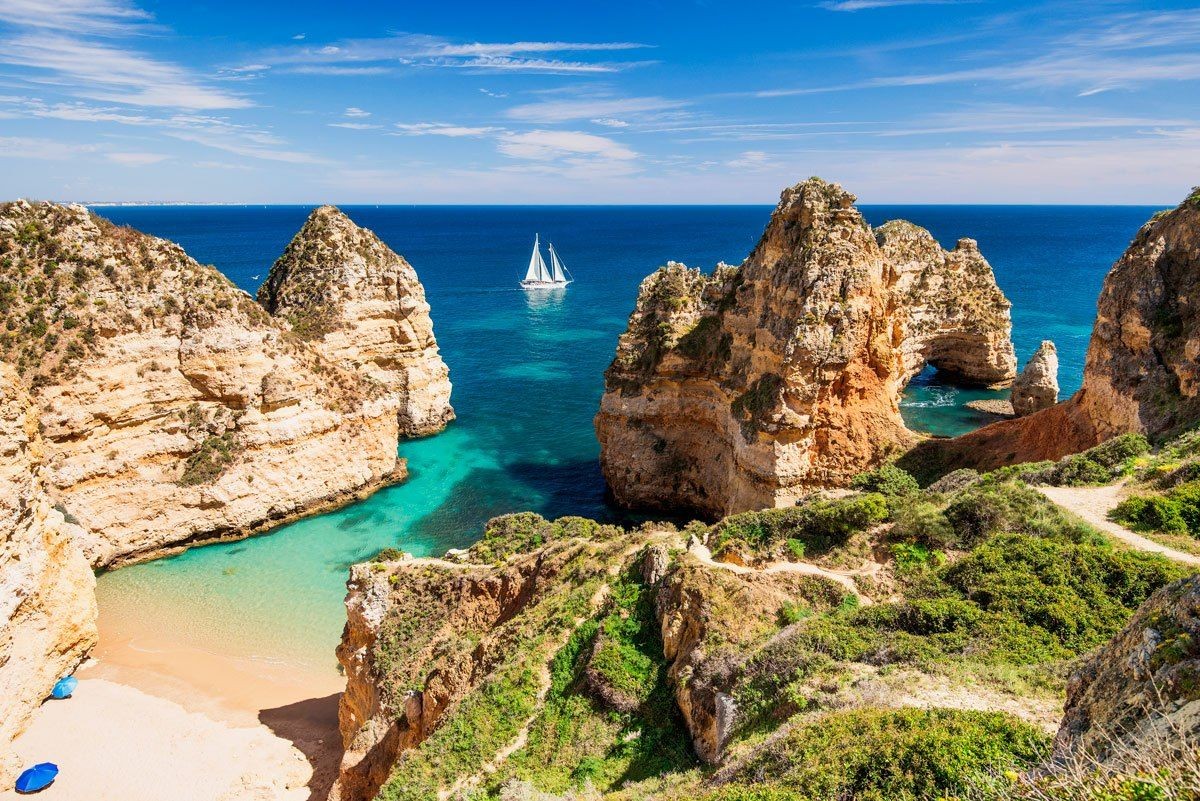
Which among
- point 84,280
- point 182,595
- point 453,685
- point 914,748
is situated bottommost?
point 182,595

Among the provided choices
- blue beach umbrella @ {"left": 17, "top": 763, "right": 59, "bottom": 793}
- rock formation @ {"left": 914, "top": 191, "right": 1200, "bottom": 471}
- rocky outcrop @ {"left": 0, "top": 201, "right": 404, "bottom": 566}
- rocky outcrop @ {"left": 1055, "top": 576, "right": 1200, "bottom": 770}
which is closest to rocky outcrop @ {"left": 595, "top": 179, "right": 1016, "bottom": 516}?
rock formation @ {"left": 914, "top": 191, "right": 1200, "bottom": 471}

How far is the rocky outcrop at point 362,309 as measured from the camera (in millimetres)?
39375

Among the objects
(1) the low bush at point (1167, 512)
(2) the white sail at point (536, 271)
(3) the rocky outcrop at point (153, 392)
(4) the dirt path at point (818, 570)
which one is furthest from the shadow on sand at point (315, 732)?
(2) the white sail at point (536, 271)

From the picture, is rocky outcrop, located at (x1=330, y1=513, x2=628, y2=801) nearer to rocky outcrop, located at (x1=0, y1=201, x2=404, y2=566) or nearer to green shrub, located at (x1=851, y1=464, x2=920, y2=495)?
green shrub, located at (x1=851, y1=464, x2=920, y2=495)

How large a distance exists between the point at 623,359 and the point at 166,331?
20.3m

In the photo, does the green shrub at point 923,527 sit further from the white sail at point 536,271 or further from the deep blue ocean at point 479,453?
the white sail at point 536,271

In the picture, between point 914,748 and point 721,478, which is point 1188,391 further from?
point 914,748

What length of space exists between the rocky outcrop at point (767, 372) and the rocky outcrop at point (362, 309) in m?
14.9

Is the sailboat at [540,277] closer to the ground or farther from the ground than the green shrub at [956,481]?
farther from the ground

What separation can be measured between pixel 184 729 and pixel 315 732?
410cm

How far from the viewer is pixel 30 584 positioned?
19891 millimetres

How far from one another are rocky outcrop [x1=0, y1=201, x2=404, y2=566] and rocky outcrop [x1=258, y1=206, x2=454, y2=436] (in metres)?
4.81

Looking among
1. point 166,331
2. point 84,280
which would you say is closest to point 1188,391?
point 166,331

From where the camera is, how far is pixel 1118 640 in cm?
724
